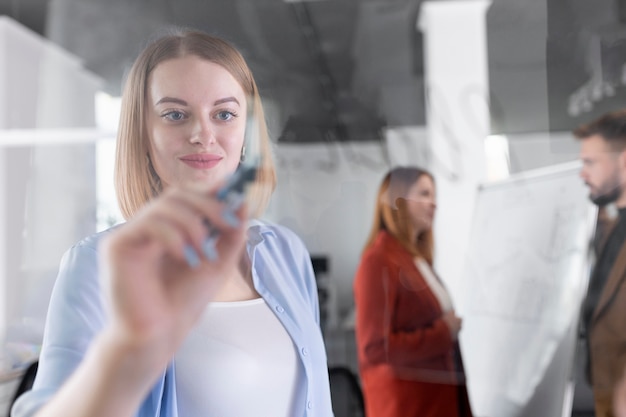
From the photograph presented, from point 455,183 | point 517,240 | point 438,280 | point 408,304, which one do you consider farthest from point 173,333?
point 455,183

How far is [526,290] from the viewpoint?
1.29 meters

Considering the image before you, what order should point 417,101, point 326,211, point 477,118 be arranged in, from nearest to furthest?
point 326,211, point 477,118, point 417,101

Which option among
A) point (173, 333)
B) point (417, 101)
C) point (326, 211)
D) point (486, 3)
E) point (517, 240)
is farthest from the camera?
point (417, 101)

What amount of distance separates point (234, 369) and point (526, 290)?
1116 mm

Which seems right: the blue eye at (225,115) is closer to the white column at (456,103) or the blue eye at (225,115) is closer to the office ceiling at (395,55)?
the office ceiling at (395,55)

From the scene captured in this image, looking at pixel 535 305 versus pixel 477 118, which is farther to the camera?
pixel 477 118

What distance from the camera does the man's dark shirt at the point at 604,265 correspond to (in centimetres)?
100

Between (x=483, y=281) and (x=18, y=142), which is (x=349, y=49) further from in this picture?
(x=18, y=142)

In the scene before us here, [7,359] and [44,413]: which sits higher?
[44,413]

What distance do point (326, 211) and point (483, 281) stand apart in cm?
44

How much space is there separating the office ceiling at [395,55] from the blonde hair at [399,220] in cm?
32

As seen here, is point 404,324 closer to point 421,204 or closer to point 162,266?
point 421,204

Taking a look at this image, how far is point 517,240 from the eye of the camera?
1343 millimetres

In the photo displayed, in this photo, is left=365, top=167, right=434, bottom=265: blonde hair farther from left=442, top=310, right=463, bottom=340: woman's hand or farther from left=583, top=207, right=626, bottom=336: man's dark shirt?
left=583, top=207, right=626, bottom=336: man's dark shirt
